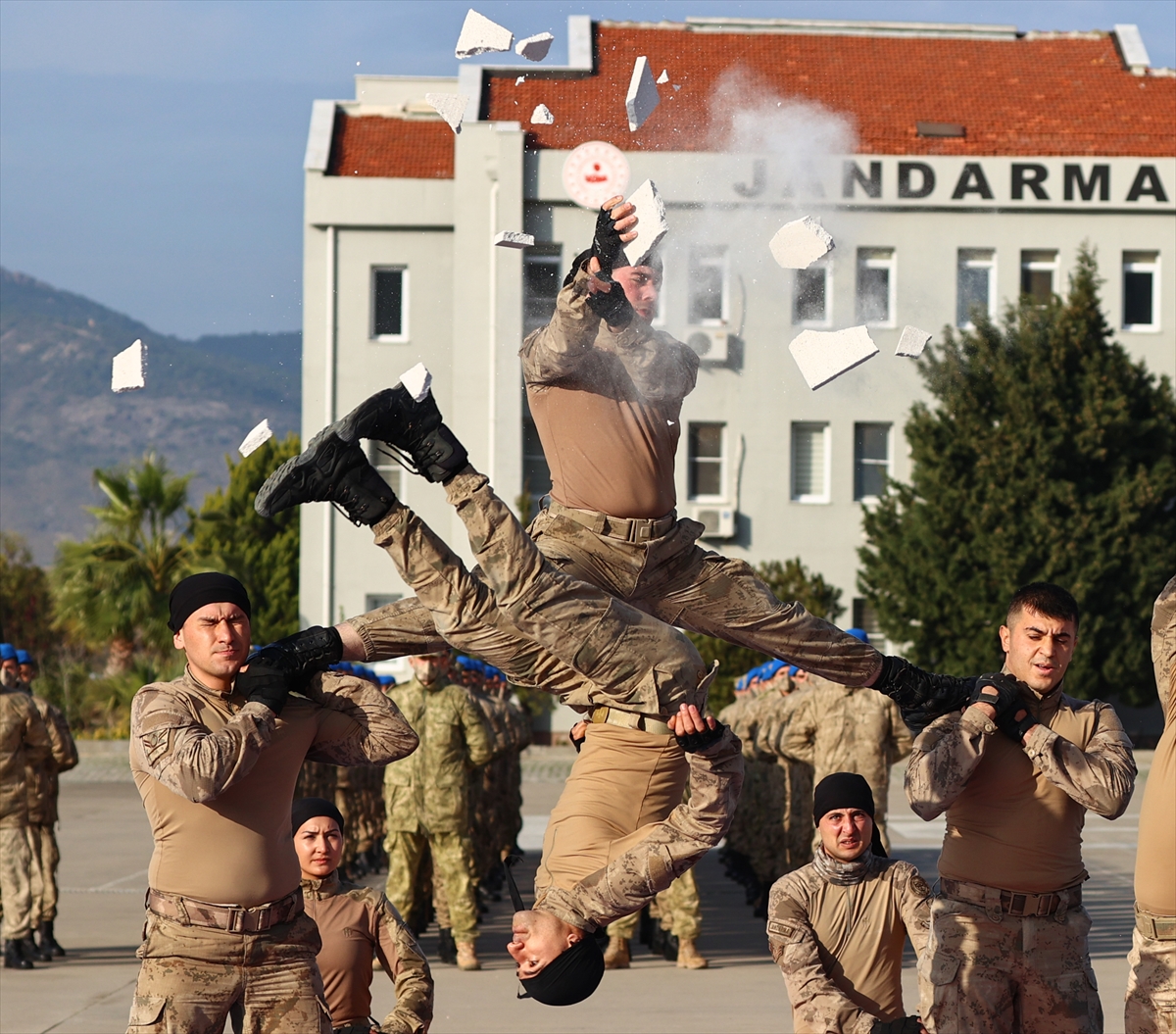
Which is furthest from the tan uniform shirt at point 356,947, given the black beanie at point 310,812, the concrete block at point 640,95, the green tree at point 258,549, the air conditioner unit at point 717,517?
the green tree at point 258,549

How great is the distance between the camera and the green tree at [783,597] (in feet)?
92.3

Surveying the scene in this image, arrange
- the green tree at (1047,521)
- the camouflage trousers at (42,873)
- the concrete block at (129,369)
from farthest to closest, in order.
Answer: the green tree at (1047,521) < the camouflage trousers at (42,873) < the concrete block at (129,369)

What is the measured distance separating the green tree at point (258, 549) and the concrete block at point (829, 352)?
95.9ft

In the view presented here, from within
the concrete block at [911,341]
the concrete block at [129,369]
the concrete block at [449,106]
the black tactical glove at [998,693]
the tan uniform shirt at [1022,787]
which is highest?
the concrete block at [449,106]

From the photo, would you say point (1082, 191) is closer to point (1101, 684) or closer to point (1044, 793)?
point (1044, 793)

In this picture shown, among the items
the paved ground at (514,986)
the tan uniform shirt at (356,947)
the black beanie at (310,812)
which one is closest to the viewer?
the tan uniform shirt at (356,947)

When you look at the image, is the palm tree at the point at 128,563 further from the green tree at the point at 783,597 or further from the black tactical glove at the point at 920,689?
the black tactical glove at the point at 920,689

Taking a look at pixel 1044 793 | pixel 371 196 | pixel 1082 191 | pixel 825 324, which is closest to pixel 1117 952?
pixel 1082 191

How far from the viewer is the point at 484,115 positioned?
853cm

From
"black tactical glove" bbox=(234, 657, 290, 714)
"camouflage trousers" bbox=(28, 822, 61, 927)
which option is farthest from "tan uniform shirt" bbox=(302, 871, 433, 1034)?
"camouflage trousers" bbox=(28, 822, 61, 927)

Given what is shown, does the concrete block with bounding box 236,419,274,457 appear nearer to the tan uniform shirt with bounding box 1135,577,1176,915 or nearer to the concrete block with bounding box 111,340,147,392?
the concrete block with bounding box 111,340,147,392

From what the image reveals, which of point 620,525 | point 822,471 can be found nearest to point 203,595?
point 620,525

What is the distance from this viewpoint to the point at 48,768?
12.0m

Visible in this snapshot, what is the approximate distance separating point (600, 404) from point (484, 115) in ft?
9.71
